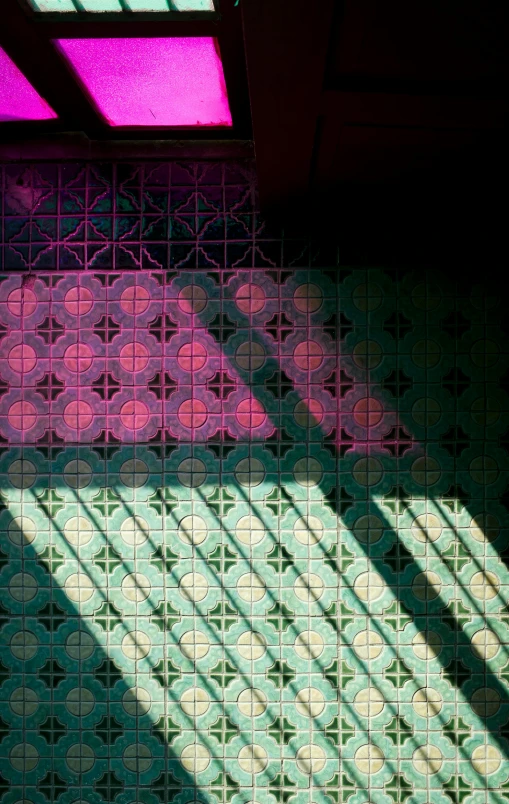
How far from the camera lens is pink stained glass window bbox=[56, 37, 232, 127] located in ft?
4.56

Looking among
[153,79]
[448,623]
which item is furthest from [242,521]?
[153,79]

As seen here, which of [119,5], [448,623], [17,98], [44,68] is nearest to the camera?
[119,5]

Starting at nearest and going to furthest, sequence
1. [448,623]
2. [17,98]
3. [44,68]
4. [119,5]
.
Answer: [119,5] < [44,68] < [17,98] < [448,623]

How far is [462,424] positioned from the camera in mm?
1821

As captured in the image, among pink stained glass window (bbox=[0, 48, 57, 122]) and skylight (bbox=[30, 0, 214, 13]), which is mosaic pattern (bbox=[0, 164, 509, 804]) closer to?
pink stained glass window (bbox=[0, 48, 57, 122])

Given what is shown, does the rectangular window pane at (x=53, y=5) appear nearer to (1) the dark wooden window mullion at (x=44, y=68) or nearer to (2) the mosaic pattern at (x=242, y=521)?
(1) the dark wooden window mullion at (x=44, y=68)

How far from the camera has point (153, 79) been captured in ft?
4.91

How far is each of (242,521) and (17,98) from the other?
1.37 metres

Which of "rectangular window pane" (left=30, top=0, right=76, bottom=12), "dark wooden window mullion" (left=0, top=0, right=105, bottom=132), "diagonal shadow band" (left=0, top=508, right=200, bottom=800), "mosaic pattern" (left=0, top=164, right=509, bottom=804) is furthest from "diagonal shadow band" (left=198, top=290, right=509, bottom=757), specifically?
"rectangular window pane" (left=30, top=0, right=76, bottom=12)

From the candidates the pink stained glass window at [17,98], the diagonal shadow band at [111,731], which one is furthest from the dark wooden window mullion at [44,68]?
the diagonal shadow band at [111,731]

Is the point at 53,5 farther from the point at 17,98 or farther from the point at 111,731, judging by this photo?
the point at 111,731

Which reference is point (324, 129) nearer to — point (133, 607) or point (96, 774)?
point (133, 607)

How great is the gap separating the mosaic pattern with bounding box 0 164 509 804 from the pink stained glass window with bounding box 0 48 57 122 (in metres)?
0.24

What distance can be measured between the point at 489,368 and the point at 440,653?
89 cm
